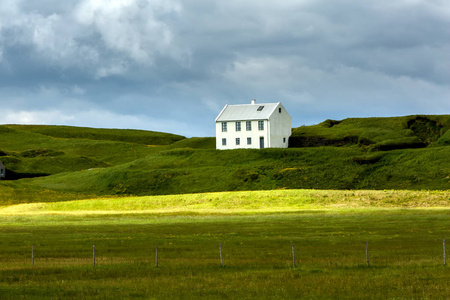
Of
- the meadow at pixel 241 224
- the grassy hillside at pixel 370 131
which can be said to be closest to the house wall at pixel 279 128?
the grassy hillside at pixel 370 131

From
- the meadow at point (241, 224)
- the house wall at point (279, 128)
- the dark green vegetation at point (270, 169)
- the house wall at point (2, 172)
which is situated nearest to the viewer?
the meadow at point (241, 224)

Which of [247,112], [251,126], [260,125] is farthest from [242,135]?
[247,112]

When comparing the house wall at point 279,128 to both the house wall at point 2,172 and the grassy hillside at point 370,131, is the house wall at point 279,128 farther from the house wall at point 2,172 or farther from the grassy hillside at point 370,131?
the house wall at point 2,172

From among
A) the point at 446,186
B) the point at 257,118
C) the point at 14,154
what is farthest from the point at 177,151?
the point at 446,186

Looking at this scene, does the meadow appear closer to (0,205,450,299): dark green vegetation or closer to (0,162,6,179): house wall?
(0,205,450,299): dark green vegetation

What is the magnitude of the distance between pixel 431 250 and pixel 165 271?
15886 millimetres

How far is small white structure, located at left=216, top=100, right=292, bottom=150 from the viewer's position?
133 m

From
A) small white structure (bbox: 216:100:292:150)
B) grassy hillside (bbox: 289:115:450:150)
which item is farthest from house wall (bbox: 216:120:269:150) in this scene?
grassy hillside (bbox: 289:115:450:150)

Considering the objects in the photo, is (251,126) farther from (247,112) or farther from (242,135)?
(247,112)

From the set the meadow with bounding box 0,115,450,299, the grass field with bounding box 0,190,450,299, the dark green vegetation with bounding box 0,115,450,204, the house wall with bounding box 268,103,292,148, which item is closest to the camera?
the grass field with bounding box 0,190,450,299

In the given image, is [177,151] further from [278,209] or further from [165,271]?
[165,271]

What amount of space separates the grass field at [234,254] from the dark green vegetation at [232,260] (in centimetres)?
6

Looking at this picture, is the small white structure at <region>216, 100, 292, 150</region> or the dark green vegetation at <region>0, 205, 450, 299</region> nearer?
the dark green vegetation at <region>0, 205, 450, 299</region>

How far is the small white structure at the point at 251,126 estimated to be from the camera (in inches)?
5236
